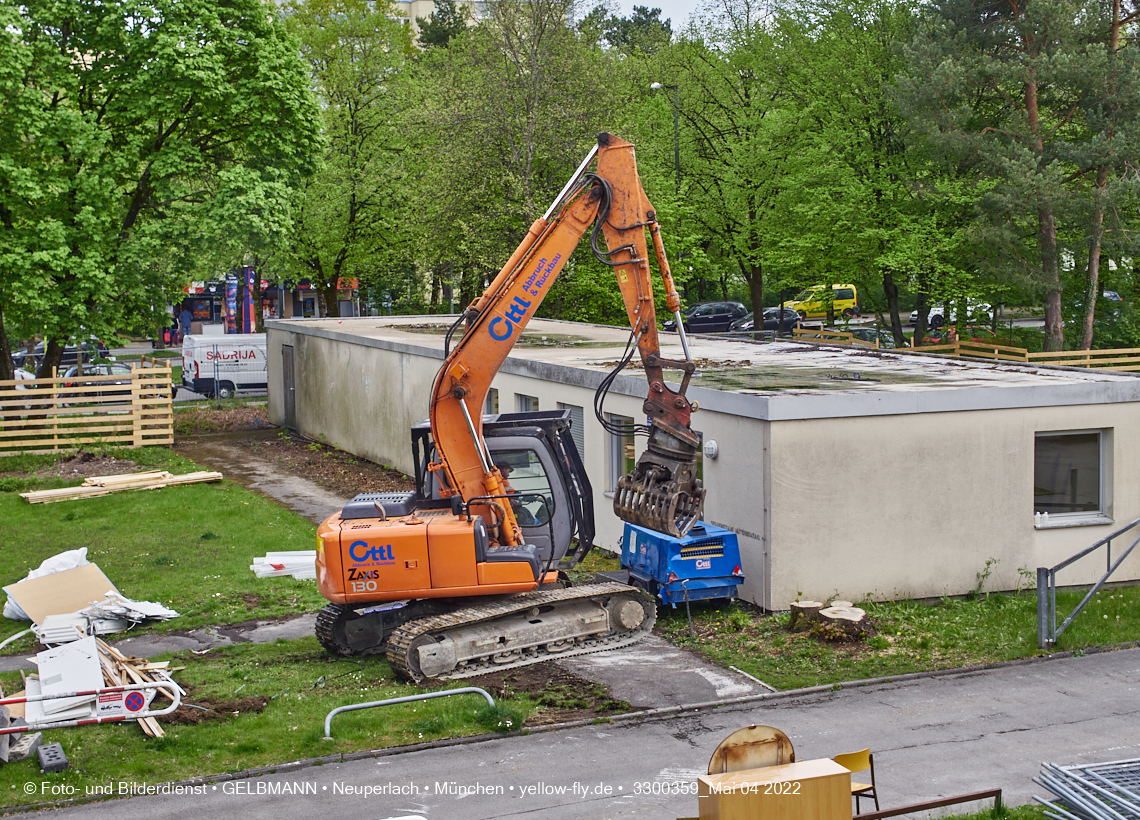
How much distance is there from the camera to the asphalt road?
9.19 metres

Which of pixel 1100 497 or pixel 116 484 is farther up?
pixel 1100 497

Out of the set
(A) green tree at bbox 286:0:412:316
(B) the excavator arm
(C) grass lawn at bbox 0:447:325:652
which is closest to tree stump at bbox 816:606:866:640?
(B) the excavator arm

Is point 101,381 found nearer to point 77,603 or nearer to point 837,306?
point 77,603

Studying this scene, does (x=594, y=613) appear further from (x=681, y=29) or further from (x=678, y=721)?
(x=681, y=29)

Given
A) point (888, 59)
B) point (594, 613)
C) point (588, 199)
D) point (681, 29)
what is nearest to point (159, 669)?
point (594, 613)

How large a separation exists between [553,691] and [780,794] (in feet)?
20.3

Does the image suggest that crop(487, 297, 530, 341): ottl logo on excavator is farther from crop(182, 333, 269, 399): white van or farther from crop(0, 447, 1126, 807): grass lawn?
crop(182, 333, 269, 399): white van

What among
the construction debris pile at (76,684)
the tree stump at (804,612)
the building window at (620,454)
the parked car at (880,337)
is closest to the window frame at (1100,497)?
the tree stump at (804,612)

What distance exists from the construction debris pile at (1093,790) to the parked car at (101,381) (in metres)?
25.8

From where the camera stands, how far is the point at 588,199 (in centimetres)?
1314

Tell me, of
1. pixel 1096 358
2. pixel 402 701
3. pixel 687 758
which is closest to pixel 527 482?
pixel 402 701

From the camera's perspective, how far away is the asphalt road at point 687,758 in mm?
9188

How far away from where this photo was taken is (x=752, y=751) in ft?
20.7

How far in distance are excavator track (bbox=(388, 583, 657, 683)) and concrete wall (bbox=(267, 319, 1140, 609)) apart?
A: 2164 mm
